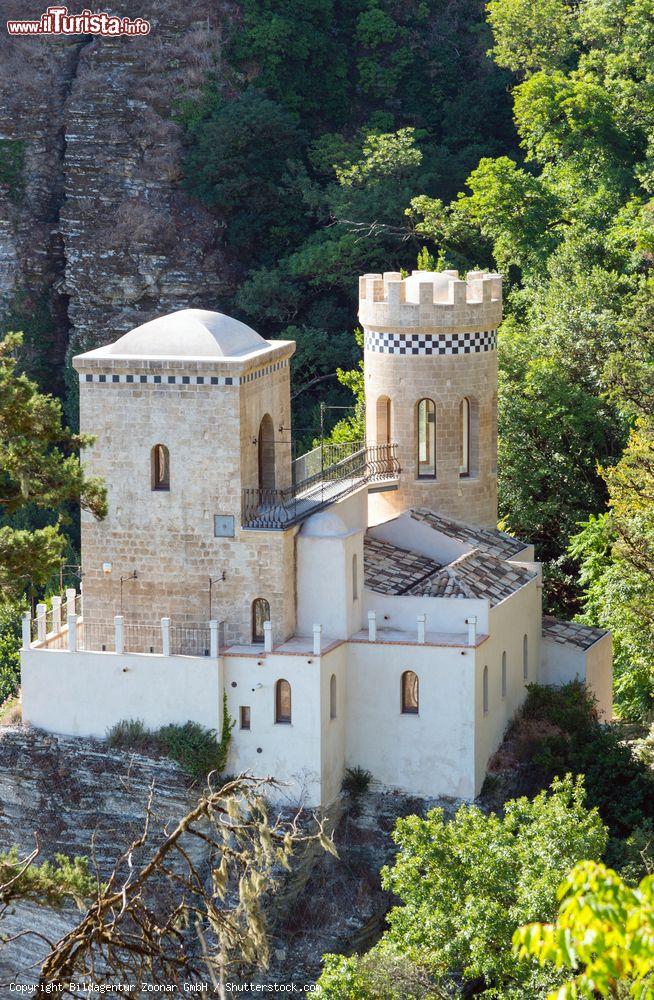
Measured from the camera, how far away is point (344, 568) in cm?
3203

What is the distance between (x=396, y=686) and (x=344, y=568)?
2146 millimetres

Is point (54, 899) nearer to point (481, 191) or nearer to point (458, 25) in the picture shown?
point (481, 191)

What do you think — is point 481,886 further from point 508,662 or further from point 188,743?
point 508,662

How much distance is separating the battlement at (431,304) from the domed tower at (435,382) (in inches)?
0.7

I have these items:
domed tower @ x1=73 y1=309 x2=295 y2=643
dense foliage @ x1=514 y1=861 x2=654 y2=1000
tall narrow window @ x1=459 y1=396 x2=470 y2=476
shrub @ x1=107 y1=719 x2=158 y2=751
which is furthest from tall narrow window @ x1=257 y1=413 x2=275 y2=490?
dense foliage @ x1=514 y1=861 x2=654 y2=1000

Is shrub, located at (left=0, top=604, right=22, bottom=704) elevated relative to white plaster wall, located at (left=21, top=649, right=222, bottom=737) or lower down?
lower down

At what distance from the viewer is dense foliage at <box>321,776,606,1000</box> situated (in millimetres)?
25453

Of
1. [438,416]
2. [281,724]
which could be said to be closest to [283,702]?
[281,724]

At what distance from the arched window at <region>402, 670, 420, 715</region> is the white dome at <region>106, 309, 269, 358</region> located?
6.11 metres

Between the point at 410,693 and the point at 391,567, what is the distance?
3.06 meters

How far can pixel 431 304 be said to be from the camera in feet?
119

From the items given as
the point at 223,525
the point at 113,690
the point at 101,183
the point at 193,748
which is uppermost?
the point at 101,183

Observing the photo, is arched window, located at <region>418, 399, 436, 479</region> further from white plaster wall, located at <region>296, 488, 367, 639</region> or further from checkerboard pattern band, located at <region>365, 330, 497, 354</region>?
white plaster wall, located at <region>296, 488, 367, 639</region>

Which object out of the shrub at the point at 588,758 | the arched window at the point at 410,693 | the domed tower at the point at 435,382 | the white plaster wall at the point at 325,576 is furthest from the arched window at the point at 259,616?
the domed tower at the point at 435,382
